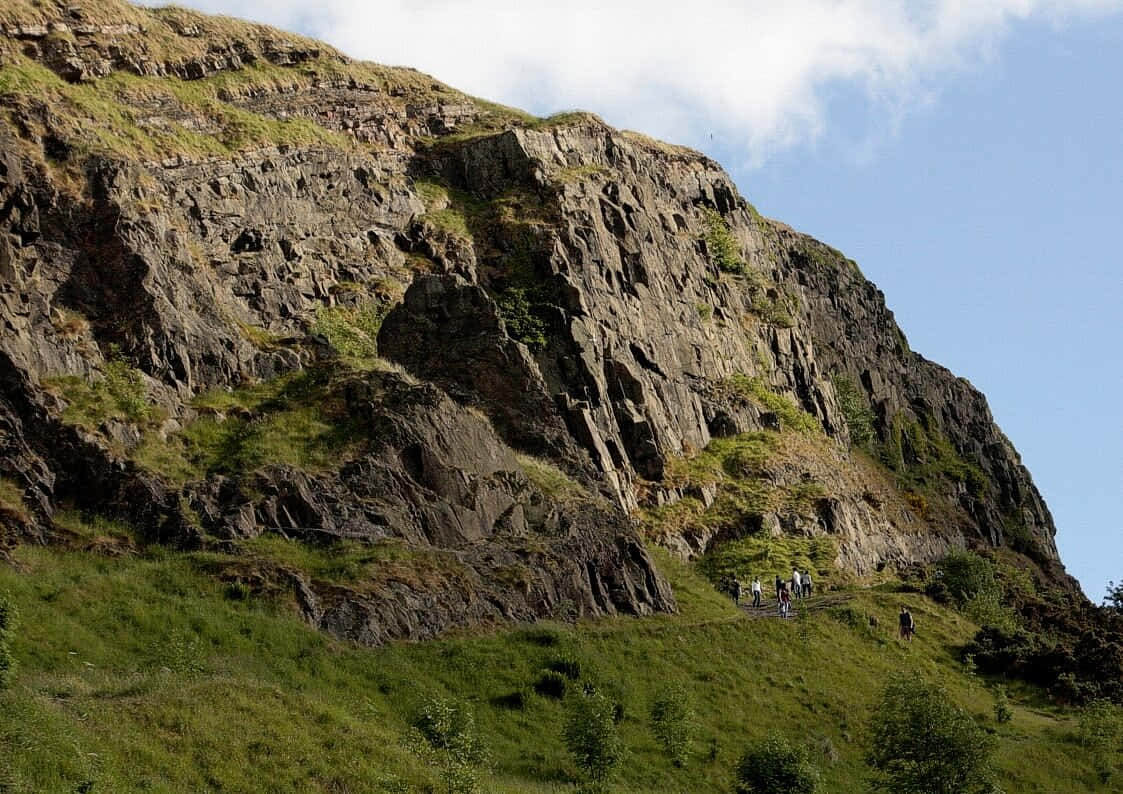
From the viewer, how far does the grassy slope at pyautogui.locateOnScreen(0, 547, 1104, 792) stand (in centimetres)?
3130

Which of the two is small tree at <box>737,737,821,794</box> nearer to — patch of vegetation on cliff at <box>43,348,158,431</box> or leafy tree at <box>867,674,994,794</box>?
leafy tree at <box>867,674,994,794</box>

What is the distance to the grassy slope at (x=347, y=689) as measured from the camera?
103ft

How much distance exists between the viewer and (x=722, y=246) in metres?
95.3

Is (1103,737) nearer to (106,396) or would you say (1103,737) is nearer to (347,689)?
(347,689)

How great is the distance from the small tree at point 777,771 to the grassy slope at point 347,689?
229 cm

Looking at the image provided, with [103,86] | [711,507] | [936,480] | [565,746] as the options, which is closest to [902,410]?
[936,480]

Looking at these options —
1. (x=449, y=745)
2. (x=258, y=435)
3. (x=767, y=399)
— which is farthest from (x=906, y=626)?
(x=449, y=745)

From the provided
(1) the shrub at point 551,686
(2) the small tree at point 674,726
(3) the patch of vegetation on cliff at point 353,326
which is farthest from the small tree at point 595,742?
(3) the patch of vegetation on cliff at point 353,326

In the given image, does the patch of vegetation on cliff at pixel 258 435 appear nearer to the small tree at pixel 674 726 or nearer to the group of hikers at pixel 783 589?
the small tree at pixel 674 726

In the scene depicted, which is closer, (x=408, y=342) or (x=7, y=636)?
(x=7, y=636)

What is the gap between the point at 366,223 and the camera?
250 ft

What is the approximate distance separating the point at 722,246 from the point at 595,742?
61.8 m

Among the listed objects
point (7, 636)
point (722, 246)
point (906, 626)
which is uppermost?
point (722, 246)

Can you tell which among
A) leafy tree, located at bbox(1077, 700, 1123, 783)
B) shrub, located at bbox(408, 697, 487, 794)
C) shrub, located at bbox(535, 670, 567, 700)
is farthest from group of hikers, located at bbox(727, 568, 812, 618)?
shrub, located at bbox(408, 697, 487, 794)
